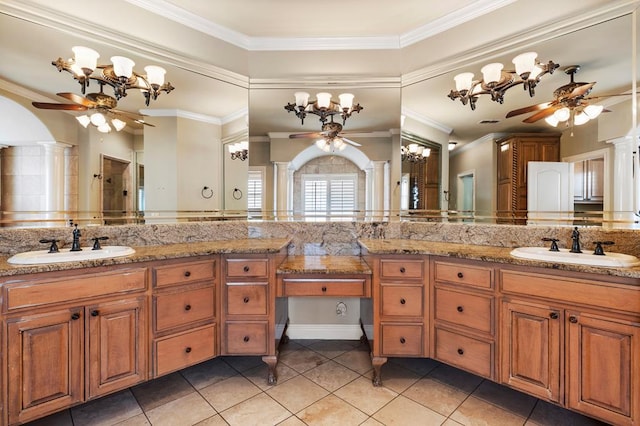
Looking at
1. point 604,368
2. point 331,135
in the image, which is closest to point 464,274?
point 604,368

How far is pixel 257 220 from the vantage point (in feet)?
8.35

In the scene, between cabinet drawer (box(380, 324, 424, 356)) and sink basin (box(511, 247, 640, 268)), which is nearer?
sink basin (box(511, 247, 640, 268))

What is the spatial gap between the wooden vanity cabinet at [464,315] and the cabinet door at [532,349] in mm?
73

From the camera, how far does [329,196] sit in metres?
2.55

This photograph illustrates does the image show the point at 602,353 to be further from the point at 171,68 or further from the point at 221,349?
the point at 171,68

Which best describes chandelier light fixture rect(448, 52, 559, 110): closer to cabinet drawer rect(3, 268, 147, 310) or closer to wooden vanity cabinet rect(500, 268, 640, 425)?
wooden vanity cabinet rect(500, 268, 640, 425)

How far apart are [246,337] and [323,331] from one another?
86 cm

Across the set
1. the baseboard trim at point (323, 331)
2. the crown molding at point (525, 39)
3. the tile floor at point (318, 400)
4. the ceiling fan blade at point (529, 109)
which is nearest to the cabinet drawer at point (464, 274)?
the tile floor at point (318, 400)

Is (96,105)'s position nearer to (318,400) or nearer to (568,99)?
(318,400)

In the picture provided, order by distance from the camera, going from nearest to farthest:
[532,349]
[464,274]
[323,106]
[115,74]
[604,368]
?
[604,368] < [532,349] < [464,274] < [115,74] < [323,106]

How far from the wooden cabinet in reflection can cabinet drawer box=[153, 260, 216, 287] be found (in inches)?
80.8

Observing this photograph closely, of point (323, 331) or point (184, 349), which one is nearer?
point (184, 349)

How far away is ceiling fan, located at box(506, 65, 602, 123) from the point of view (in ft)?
6.07

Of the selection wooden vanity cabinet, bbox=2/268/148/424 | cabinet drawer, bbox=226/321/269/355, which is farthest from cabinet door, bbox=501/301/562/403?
wooden vanity cabinet, bbox=2/268/148/424
